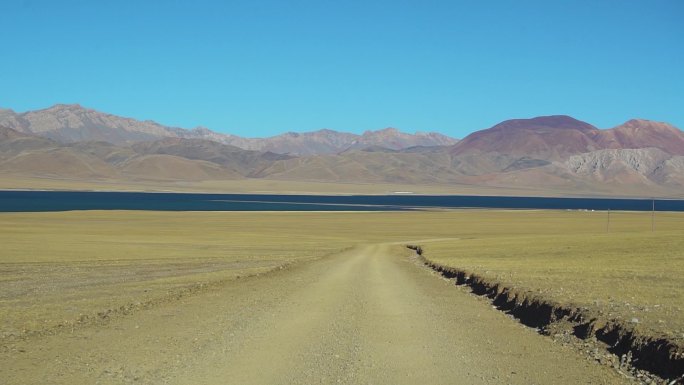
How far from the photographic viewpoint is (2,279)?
2389 centimetres

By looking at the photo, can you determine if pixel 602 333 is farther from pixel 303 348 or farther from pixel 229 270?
pixel 229 270

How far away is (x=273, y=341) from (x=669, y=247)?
28877 millimetres

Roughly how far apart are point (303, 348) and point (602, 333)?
5.57 meters

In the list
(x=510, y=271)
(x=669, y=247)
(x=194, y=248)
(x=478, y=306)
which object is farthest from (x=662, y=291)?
(x=194, y=248)

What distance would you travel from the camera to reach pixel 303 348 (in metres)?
12.4

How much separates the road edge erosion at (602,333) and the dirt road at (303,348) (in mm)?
442

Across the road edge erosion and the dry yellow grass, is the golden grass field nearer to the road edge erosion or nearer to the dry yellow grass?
the dry yellow grass

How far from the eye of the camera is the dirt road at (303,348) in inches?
414

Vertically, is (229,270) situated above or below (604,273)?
below

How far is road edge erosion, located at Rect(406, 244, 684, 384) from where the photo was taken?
10.9 m

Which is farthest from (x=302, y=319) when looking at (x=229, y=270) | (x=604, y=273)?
(x=229, y=270)

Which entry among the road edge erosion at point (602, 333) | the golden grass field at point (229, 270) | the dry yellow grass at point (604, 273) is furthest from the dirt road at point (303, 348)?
the dry yellow grass at point (604, 273)

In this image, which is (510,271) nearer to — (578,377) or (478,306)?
(478,306)

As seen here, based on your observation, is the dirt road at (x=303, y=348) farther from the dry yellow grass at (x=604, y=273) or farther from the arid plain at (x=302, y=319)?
the dry yellow grass at (x=604, y=273)
